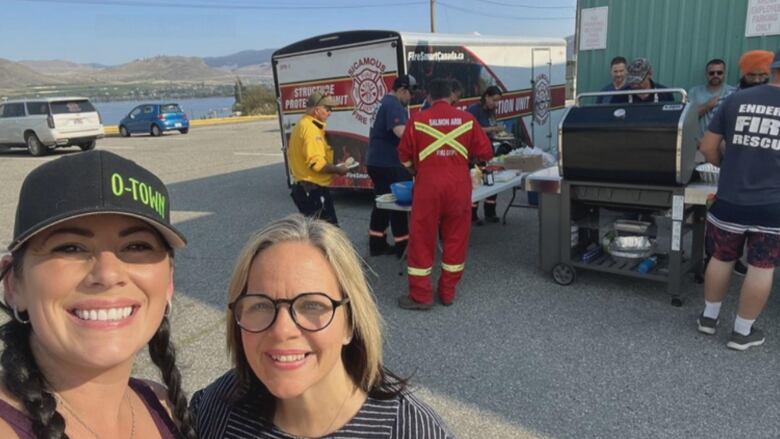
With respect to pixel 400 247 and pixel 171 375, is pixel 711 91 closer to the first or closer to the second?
pixel 400 247

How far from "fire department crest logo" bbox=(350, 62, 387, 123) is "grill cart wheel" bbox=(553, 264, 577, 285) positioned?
3.57 meters

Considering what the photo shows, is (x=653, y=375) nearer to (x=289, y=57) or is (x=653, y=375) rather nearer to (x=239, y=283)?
(x=239, y=283)

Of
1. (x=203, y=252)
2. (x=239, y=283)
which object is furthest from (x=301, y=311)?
(x=203, y=252)

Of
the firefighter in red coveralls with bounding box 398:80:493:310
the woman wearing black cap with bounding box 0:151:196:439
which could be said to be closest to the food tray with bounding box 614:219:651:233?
the firefighter in red coveralls with bounding box 398:80:493:310

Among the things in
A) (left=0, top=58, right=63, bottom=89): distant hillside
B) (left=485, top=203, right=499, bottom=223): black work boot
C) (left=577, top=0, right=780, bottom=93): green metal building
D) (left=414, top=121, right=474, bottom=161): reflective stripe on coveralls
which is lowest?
(left=485, top=203, right=499, bottom=223): black work boot

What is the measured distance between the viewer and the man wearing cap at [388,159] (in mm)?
5957

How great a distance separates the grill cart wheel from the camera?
5.01m

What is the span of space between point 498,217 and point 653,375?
424 cm

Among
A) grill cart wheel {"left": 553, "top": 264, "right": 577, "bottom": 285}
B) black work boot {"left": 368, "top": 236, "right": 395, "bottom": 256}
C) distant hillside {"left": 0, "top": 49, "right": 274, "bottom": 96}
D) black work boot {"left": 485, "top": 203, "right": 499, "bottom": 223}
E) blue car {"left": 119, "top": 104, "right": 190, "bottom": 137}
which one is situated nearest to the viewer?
grill cart wheel {"left": 553, "top": 264, "right": 577, "bottom": 285}

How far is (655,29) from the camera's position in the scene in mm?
6746

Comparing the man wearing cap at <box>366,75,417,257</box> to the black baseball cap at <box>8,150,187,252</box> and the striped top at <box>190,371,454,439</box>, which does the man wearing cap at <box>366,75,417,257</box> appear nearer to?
the striped top at <box>190,371,454,439</box>

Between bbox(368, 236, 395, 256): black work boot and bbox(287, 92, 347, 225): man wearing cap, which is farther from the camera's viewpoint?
bbox(368, 236, 395, 256): black work boot

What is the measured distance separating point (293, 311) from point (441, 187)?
10.9 ft

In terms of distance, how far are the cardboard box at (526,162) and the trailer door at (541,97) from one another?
4.14 metres
